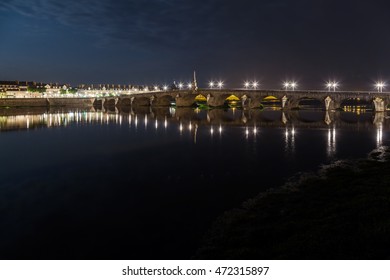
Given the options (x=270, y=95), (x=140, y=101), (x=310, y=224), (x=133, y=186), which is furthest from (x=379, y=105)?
(x=310, y=224)

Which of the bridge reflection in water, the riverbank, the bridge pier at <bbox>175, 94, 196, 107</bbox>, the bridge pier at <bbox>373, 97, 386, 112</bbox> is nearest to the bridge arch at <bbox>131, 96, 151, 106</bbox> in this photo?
the bridge pier at <bbox>175, 94, 196, 107</bbox>

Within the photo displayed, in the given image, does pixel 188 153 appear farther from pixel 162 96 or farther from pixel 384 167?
pixel 162 96

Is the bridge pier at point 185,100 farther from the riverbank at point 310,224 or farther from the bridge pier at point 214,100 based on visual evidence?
the riverbank at point 310,224

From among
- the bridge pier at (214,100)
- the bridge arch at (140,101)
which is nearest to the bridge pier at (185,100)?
the bridge pier at (214,100)

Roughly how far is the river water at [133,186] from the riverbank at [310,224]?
1.02 metres

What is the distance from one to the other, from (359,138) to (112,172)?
26.6 meters

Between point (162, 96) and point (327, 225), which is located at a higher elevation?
point (162, 96)

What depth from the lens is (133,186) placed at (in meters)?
17.1

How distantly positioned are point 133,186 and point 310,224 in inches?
375

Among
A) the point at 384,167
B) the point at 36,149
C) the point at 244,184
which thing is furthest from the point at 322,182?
the point at 36,149

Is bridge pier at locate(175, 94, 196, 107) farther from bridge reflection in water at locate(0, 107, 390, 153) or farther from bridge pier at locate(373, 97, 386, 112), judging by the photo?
bridge pier at locate(373, 97, 386, 112)

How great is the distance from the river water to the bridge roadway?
165 ft

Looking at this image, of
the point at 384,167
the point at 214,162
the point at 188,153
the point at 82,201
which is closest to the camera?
the point at 82,201

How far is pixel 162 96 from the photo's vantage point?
10762 cm
